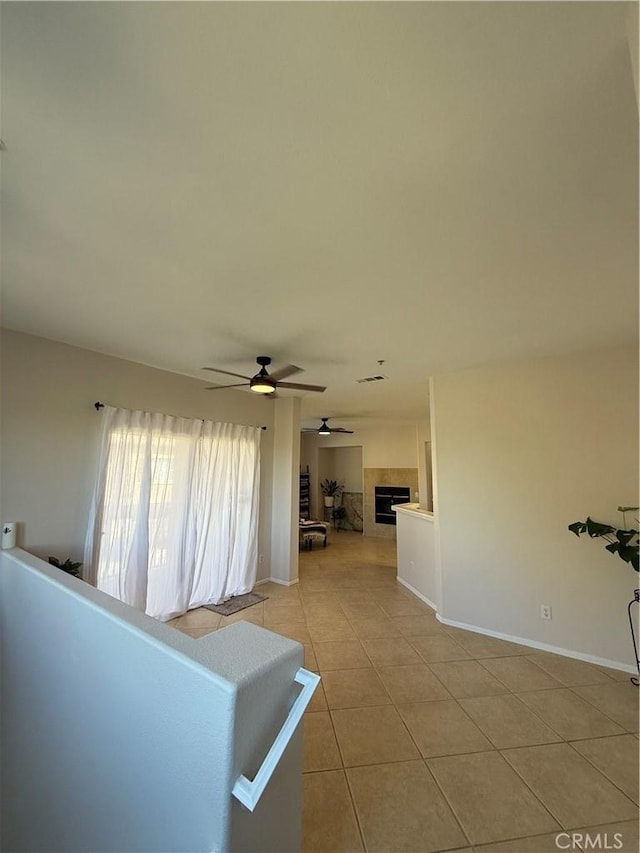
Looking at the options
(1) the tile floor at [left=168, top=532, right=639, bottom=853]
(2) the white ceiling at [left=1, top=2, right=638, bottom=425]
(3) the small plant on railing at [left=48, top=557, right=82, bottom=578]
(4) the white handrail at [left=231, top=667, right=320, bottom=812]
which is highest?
(2) the white ceiling at [left=1, top=2, right=638, bottom=425]

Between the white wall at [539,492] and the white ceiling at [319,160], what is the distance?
0.95 m

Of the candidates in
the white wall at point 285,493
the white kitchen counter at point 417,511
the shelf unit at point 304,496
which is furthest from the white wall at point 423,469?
the white wall at point 285,493

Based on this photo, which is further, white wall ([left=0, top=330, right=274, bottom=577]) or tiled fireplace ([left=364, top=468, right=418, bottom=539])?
tiled fireplace ([left=364, top=468, right=418, bottom=539])

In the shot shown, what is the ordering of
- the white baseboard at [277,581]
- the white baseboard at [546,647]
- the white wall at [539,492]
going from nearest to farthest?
the white baseboard at [546,647] → the white wall at [539,492] → the white baseboard at [277,581]

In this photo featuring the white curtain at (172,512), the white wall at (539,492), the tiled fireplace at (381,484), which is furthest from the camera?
the tiled fireplace at (381,484)

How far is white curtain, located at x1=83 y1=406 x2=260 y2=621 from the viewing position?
315cm

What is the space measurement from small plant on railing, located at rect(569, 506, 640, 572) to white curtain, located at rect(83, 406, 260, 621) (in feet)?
11.8

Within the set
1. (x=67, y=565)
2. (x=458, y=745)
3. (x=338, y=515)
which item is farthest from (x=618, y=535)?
(x=338, y=515)

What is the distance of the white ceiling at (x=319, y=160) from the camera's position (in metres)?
0.83

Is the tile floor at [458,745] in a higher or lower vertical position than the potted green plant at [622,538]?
lower

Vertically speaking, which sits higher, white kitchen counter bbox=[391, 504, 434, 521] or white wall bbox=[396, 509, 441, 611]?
white kitchen counter bbox=[391, 504, 434, 521]

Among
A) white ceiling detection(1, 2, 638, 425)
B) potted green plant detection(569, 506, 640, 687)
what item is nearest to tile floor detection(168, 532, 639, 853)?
potted green plant detection(569, 506, 640, 687)

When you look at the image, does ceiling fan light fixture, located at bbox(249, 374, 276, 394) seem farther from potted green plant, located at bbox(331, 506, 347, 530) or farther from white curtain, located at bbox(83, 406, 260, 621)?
potted green plant, located at bbox(331, 506, 347, 530)

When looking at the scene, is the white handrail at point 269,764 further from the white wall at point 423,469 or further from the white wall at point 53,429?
the white wall at point 423,469
